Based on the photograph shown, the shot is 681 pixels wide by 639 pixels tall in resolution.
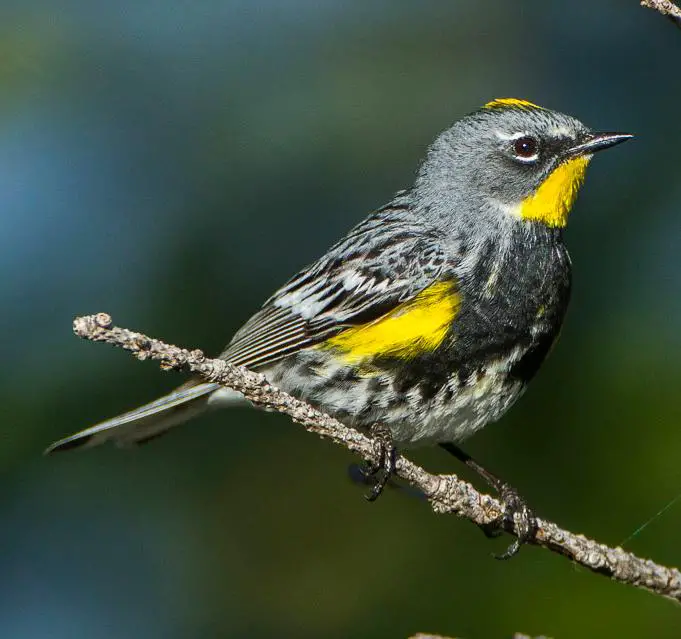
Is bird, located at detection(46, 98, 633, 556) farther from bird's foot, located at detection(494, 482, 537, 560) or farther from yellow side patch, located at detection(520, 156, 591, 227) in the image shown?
bird's foot, located at detection(494, 482, 537, 560)

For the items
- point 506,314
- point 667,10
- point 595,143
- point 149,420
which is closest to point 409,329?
point 506,314

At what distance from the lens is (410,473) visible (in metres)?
3.04

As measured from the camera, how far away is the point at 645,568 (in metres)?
2.80

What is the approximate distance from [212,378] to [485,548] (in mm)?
1709

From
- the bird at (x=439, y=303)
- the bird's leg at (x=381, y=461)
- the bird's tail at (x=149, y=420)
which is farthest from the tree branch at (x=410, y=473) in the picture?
the bird's tail at (x=149, y=420)

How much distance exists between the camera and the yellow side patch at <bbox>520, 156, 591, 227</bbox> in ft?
13.7

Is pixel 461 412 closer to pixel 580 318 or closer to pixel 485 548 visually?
pixel 485 548

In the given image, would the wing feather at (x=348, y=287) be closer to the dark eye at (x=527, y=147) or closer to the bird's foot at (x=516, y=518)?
the dark eye at (x=527, y=147)

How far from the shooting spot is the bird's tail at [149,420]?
411cm

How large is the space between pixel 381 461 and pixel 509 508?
0.55 meters

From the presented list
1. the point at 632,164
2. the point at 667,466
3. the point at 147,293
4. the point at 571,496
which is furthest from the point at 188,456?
the point at 632,164

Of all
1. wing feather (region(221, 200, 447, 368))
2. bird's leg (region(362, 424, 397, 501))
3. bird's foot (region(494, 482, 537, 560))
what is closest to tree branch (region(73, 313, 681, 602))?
bird's foot (region(494, 482, 537, 560))

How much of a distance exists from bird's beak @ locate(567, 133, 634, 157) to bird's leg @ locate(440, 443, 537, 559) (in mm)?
1237

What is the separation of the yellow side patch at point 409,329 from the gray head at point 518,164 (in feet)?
1.65
